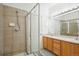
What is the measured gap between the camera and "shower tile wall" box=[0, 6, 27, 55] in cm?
201

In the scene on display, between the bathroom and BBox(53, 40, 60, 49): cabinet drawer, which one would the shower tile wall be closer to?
the bathroom

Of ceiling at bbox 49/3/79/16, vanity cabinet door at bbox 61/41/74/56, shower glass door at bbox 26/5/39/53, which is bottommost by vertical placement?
vanity cabinet door at bbox 61/41/74/56

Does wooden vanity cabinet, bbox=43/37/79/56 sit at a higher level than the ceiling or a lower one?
lower

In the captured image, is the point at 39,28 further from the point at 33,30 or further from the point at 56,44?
the point at 56,44

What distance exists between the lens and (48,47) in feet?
6.92

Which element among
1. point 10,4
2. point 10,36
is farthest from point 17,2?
point 10,36

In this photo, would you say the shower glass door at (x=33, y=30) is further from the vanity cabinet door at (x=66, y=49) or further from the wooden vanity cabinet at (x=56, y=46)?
the vanity cabinet door at (x=66, y=49)

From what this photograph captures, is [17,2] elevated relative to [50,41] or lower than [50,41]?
elevated

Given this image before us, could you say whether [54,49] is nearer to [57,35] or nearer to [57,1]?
[57,35]

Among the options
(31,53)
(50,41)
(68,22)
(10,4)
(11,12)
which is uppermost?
(10,4)

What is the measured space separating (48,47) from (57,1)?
867 mm

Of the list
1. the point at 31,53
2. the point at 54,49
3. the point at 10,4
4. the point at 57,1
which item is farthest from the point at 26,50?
the point at 57,1

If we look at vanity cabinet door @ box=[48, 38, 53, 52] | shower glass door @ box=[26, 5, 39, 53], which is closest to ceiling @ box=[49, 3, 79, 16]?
shower glass door @ box=[26, 5, 39, 53]

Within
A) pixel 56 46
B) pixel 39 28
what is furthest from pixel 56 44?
pixel 39 28
